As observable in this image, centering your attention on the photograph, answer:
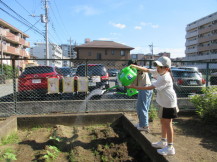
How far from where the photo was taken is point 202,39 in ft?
198

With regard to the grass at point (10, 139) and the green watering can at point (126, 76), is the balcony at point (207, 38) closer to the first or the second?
the green watering can at point (126, 76)

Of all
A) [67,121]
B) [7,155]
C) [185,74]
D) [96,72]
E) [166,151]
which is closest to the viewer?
[166,151]

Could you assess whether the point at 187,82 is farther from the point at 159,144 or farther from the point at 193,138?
the point at 159,144

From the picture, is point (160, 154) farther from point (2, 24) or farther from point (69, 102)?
point (2, 24)

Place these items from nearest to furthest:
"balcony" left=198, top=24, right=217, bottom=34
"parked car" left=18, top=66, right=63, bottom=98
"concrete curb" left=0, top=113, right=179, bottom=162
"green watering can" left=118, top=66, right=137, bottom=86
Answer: "green watering can" left=118, top=66, right=137, bottom=86
"concrete curb" left=0, top=113, right=179, bottom=162
"parked car" left=18, top=66, right=63, bottom=98
"balcony" left=198, top=24, right=217, bottom=34

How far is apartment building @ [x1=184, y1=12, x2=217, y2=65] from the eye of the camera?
182 feet

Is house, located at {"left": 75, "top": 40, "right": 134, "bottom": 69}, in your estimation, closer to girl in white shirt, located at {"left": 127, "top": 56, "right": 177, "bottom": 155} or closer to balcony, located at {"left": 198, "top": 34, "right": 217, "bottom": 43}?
balcony, located at {"left": 198, "top": 34, "right": 217, "bottom": 43}

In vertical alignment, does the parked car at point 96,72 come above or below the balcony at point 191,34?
below

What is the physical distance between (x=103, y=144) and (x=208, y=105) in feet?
8.82

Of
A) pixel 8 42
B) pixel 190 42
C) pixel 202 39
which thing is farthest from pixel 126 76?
pixel 190 42

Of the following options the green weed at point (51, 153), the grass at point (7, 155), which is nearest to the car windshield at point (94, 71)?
the green weed at point (51, 153)

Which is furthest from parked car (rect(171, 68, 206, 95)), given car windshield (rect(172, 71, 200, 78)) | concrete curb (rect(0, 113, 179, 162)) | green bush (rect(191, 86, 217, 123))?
concrete curb (rect(0, 113, 179, 162))

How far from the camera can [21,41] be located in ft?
160

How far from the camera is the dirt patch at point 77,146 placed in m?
3.31
